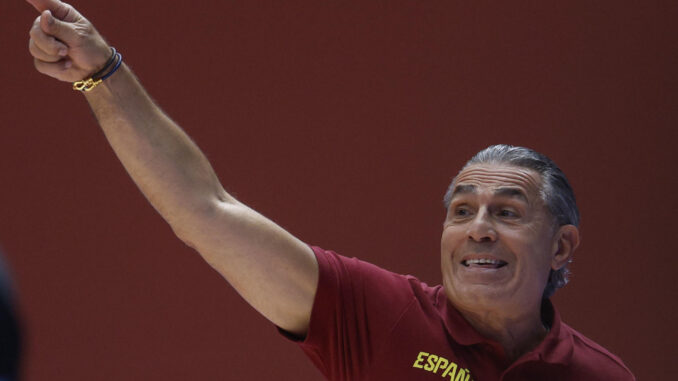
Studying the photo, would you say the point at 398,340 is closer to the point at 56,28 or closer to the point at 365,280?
the point at 365,280

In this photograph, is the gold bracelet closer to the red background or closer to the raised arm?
the raised arm

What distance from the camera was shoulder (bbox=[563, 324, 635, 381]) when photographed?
1.73m

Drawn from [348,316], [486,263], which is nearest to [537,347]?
[486,263]

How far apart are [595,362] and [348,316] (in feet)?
2.02

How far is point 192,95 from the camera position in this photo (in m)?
2.45

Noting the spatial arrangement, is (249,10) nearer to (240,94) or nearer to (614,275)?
(240,94)

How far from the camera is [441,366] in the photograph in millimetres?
1566

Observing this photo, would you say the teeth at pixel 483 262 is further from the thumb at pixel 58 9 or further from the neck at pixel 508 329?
the thumb at pixel 58 9

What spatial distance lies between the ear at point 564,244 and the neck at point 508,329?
6.2 inches

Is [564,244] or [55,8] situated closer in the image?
[55,8]

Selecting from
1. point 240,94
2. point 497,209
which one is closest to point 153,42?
point 240,94

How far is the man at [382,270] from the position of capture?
125 cm

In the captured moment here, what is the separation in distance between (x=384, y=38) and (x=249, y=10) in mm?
452

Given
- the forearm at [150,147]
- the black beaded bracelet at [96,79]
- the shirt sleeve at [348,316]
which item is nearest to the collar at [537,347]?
the shirt sleeve at [348,316]
